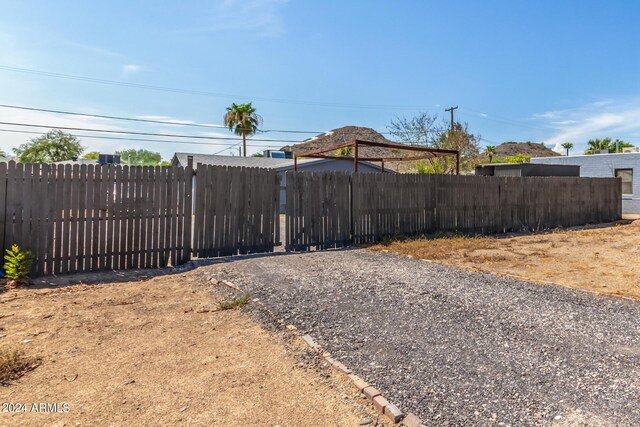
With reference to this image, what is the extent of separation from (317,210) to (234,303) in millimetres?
4581

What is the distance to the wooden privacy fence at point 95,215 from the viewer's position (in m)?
5.88

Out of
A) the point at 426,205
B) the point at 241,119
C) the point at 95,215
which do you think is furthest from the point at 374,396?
the point at 241,119

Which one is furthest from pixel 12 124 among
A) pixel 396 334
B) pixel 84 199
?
pixel 396 334

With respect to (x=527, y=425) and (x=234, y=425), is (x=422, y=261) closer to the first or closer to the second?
(x=527, y=425)

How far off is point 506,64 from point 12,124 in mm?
36783

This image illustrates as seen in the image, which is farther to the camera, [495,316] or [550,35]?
[550,35]

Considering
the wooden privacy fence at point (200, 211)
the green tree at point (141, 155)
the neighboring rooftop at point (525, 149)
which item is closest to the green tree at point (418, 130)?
the wooden privacy fence at point (200, 211)

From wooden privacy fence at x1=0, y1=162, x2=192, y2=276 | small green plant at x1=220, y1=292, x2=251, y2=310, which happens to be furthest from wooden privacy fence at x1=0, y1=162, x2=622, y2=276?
small green plant at x1=220, y1=292, x2=251, y2=310

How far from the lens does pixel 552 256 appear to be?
827cm

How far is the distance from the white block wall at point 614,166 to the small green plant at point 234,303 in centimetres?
2252

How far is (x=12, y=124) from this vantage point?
31641 mm

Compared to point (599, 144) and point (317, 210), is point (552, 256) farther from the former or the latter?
point (599, 144)

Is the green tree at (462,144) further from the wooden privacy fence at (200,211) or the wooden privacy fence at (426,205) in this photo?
the wooden privacy fence at (200,211)

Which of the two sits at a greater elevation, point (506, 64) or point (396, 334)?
point (506, 64)
